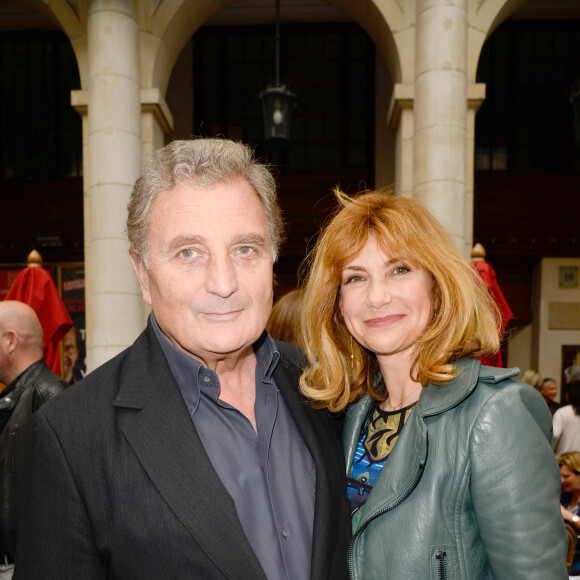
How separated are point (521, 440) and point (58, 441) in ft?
3.93

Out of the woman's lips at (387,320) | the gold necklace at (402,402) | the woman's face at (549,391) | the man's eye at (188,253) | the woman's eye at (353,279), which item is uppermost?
the man's eye at (188,253)

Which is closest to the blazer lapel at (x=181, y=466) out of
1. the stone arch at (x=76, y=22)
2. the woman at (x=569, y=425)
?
the woman at (x=569, y=425)

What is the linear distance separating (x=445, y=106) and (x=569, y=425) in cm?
334

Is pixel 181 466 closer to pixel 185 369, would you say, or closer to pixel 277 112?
pixel 185 369

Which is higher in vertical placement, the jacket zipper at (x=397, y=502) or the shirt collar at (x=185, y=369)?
the shirt collar at (x=185, y=369)

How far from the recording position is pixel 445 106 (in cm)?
505

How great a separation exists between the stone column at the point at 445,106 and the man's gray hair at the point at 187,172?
3732 millimetres

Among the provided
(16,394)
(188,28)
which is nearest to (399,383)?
(16,394)

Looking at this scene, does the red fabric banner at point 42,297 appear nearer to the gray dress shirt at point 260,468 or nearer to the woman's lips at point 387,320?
the gray dress shirt at point 260,468

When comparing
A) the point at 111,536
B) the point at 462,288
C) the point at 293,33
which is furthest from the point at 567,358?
the point at 111,536

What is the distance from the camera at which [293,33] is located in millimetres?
9508

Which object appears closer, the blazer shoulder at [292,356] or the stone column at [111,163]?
the blazer shoulder at [292,356]

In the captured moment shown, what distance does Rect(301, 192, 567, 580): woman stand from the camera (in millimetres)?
1419

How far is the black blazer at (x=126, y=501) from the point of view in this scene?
1.31 meters
